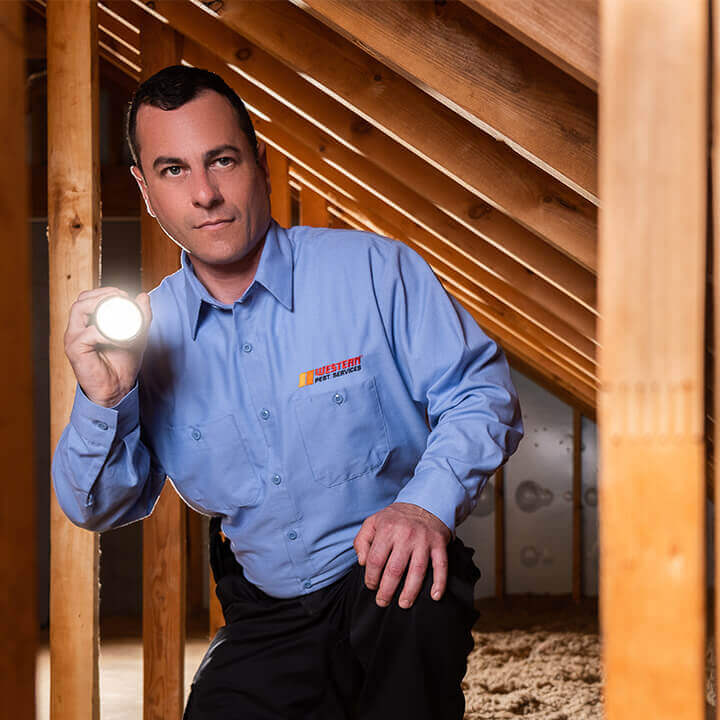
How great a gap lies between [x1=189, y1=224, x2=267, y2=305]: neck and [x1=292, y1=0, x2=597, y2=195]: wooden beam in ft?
1.40

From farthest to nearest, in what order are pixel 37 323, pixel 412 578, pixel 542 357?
pixel 37 323 < pixel 542 357 < pixel 412 578

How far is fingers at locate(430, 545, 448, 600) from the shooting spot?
1.48 metres

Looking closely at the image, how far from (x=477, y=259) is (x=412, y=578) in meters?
1.85

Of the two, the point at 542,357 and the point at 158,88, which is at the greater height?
the point at 158,88

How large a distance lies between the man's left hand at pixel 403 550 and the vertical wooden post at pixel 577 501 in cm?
566

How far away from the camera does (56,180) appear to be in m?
1.98

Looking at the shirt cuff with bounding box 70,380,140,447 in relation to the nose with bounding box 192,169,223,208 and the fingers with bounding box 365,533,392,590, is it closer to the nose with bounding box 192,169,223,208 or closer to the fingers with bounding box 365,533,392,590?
the nose with bounding box 192,169,223,208

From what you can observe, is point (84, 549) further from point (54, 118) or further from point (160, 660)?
point (160, 660)

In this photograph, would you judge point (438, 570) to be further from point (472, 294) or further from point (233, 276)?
point (472, 294)

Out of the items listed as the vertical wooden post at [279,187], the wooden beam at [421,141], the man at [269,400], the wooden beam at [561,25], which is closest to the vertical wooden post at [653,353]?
the wooden beam at [561,25]

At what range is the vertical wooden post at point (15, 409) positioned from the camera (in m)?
0.73

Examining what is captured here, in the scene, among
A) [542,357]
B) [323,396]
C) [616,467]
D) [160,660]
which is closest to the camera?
[616,467]

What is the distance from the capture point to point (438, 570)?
1.48m

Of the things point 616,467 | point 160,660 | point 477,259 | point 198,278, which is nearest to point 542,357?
point 477,259
